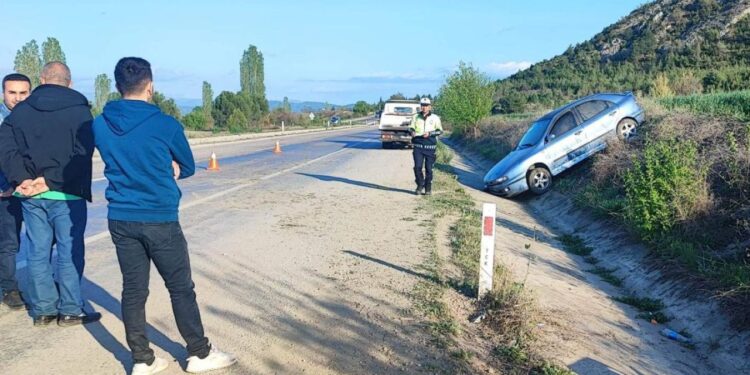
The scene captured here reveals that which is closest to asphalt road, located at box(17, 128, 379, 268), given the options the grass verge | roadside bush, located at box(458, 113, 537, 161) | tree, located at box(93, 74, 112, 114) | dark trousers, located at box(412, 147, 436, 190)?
the grass verge

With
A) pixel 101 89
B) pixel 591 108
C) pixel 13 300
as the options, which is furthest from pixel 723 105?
pixel 101 89

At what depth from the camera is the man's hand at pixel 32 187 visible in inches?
180

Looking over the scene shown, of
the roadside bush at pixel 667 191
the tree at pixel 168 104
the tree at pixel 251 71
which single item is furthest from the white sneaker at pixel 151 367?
the tree at pixel 251 71

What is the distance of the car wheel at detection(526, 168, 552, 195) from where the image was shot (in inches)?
555

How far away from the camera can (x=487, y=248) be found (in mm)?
5754

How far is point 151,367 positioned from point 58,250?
4.79 feet

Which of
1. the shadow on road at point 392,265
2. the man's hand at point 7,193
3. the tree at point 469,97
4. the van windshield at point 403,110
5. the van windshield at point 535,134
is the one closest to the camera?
the man's hand at point 7,193

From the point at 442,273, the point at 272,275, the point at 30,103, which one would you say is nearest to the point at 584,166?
the point at 442,273

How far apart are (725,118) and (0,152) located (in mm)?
11441

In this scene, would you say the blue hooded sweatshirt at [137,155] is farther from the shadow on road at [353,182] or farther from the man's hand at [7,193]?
the shadow on road at [353,182]

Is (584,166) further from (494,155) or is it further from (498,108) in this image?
(498,108)

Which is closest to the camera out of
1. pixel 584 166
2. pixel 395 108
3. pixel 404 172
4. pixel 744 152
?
pixel 744 152

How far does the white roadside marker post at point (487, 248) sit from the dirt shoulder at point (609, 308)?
0.64 metres

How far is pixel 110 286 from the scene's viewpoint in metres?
6.07
